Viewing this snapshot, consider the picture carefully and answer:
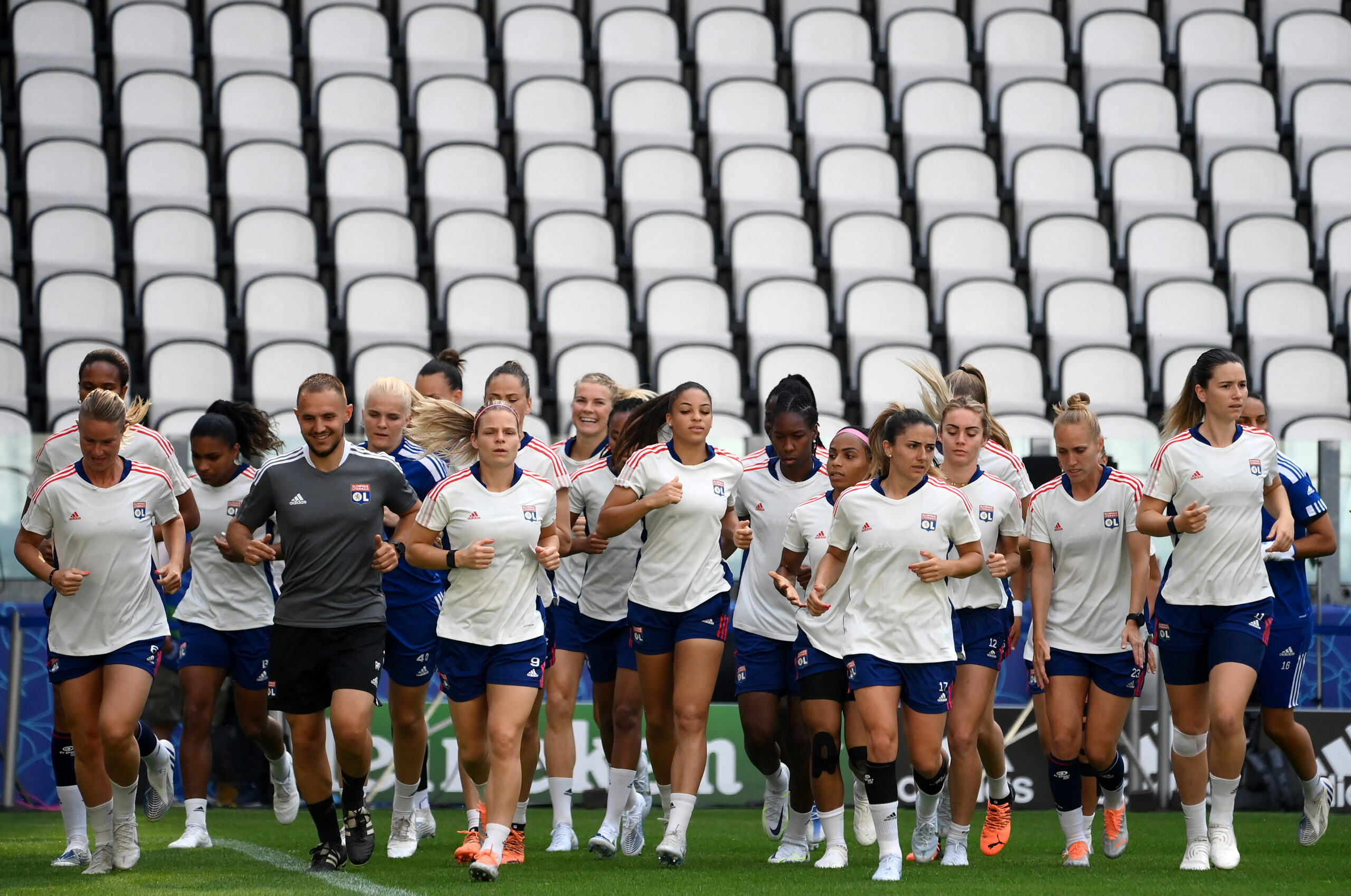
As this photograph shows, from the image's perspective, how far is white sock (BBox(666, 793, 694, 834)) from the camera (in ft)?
23.4

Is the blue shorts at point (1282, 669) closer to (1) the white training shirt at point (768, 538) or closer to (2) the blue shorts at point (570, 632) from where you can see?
A: (1) the white training shirt at point (768, 538)

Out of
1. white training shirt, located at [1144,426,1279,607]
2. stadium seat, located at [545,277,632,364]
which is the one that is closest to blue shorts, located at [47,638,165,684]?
white training shirt, located at [1144,426,1279,607]

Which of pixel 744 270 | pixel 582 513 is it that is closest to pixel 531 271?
pixel 744 270

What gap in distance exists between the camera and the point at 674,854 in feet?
23.4

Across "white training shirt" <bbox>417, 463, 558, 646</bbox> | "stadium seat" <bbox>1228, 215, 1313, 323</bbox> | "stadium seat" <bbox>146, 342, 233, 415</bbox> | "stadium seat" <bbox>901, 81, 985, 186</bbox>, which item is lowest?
"white training shirt" <bbox>417, 463, 558, 646</bbox>

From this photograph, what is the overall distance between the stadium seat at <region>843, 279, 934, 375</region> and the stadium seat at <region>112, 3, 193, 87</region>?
7.21 meters

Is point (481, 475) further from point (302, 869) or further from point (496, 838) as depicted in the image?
point (302, 869)

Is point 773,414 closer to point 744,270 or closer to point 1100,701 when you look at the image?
point 1100,701

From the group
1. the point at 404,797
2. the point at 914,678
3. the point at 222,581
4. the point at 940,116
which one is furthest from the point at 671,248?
the point at 914,678

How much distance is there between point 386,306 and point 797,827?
8.08 metres

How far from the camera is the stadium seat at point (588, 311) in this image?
14297 mm

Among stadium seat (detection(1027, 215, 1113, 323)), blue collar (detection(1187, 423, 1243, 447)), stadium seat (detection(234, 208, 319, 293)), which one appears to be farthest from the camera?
stadium seat (detection(1027, 215, 1113, 323))

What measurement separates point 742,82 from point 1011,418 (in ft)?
17.1

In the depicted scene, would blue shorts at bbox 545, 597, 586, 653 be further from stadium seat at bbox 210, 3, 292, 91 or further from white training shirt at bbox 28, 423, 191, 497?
stadium seat at bbox 210, 3, 292, 91
